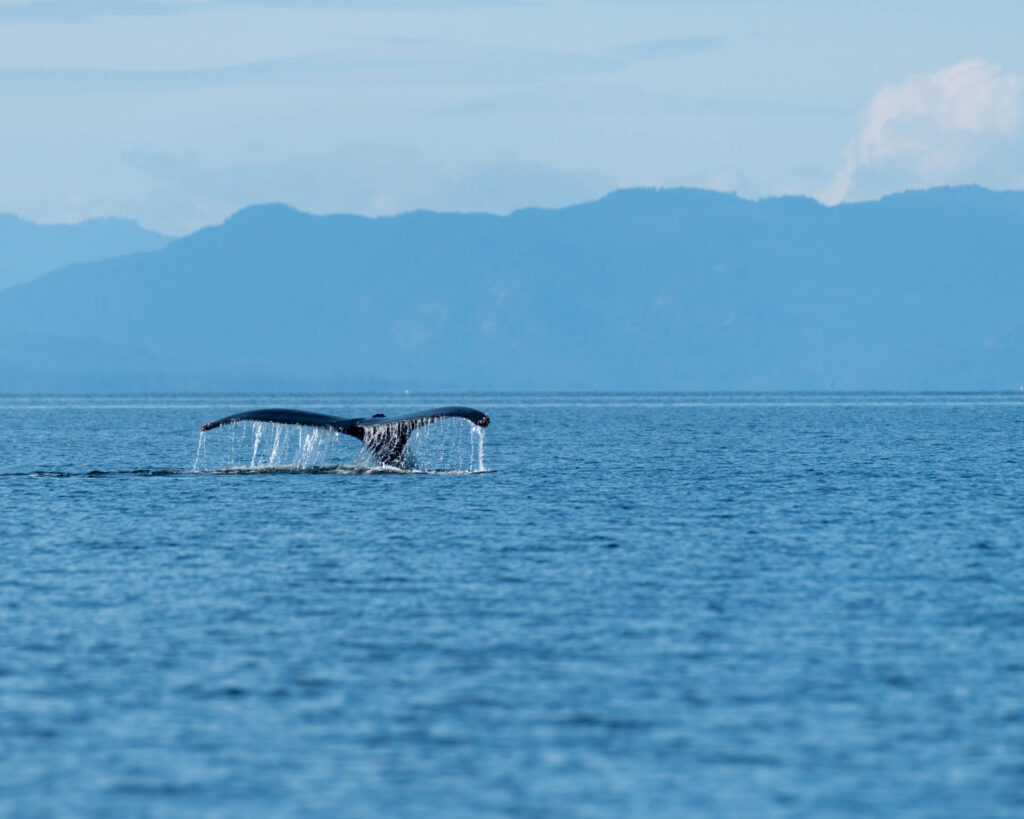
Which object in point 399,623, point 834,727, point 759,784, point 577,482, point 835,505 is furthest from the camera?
point 577,482

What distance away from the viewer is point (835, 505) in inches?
1630

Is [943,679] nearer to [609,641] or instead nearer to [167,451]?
[609,641]

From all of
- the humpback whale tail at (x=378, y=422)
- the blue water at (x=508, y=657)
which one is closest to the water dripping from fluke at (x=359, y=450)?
the humpback whale tail at (x=378, y=422)

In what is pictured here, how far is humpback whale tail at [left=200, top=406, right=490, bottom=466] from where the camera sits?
39.1 m

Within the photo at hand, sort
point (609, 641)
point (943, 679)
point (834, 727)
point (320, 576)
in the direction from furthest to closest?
point (320, 576)
point (609, 641)
point (943, 679)
point (834, 727)

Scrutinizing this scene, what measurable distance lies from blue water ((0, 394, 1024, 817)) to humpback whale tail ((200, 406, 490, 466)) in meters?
2.00

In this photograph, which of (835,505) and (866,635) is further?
(835,505)

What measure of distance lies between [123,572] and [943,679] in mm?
14886

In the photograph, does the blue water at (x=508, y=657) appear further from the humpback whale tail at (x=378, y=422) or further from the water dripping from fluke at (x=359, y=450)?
the water dripping from fluke at (x=359, y=450)

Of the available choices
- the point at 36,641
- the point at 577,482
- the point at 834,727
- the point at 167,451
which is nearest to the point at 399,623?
the point at 36,641

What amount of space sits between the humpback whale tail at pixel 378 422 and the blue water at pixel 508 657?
200 cm

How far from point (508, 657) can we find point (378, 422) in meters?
25.5

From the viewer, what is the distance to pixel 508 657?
791 inches

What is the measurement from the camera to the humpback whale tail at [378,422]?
128 feet
